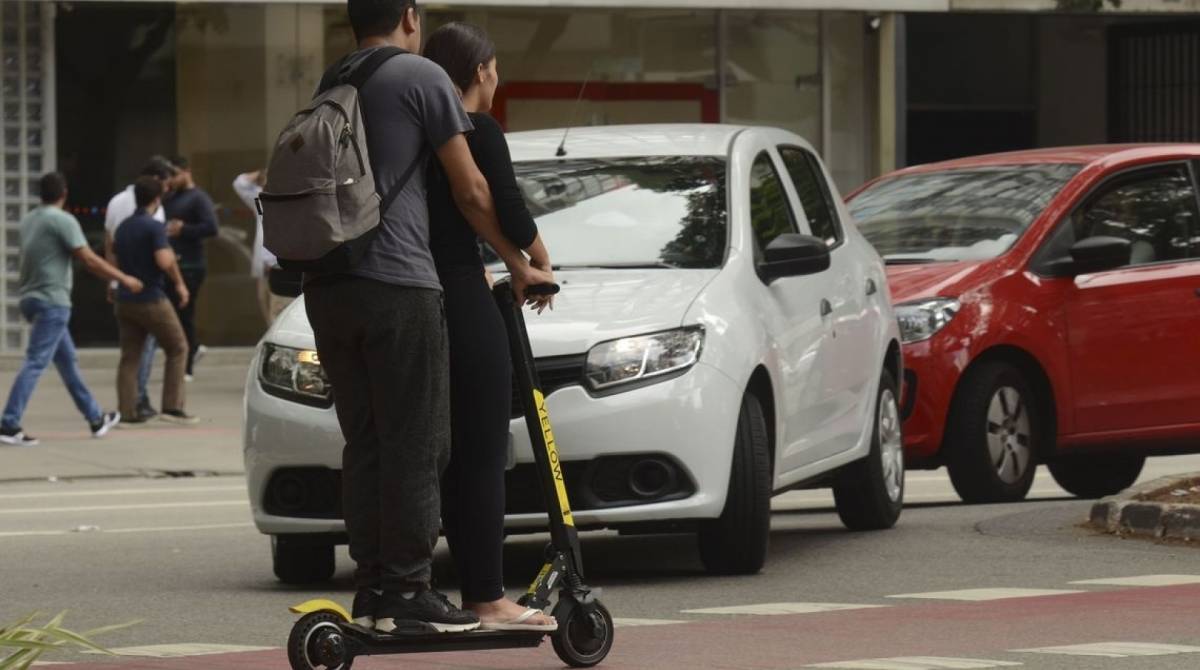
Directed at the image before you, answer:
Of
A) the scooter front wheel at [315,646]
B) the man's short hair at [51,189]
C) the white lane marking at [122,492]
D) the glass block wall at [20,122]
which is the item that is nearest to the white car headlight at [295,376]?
the scooter front wheel at [315,646]

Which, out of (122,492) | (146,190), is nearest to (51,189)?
(146,190)

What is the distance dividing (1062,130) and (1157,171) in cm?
1648

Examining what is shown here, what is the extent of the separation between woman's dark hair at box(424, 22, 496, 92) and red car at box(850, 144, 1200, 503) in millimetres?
5507

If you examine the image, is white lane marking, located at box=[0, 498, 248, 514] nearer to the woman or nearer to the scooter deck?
the woman

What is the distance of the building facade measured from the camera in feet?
77.5

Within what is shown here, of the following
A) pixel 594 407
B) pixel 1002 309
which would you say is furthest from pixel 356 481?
pixel 1002 309

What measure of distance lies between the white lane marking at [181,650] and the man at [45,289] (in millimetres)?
9792

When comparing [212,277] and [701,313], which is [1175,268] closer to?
[701,313]

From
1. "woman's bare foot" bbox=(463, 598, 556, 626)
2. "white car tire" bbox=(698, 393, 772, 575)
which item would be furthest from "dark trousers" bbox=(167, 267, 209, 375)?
"woman's bare foot" bbox=(463, 598, 556, 626)

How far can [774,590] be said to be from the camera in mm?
9047

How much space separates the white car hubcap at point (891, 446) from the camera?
11.1 meters

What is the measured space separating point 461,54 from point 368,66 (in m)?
0.51

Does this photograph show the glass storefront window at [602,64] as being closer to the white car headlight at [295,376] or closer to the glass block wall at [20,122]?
the glass block wall at [20,122]

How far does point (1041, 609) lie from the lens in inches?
325
